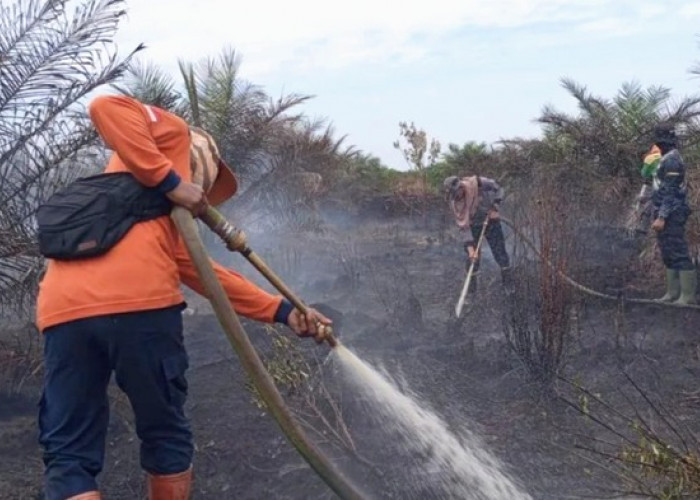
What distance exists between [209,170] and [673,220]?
6222mm

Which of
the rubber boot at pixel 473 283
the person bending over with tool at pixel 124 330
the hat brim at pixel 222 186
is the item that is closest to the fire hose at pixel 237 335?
the person bending over with tool at pixel 124 330

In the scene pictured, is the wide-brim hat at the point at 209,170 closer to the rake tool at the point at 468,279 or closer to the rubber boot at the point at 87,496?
the rubber boot at the point at 87,496

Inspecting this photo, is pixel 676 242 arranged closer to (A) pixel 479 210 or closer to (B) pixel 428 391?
(A) pixel 479 210

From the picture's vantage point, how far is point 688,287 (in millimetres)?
8742

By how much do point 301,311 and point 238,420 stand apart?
7.69 feet

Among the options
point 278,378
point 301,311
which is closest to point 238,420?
point 278,378

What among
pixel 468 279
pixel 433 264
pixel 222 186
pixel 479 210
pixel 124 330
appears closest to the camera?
pixel 124 330

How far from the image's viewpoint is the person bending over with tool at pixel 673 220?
8.75 meters

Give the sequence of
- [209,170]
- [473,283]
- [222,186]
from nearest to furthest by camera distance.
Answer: [209,170]
[222,186]
[473,283]

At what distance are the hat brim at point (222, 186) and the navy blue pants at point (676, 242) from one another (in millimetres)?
5996

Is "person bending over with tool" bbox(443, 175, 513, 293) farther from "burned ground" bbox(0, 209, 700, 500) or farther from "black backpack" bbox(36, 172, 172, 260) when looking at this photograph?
"black backpack" bbox(36, 172, 172, 260)

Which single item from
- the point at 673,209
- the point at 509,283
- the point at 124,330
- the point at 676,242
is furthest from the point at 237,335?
the point at 676,242

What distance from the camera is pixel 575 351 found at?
6.97 meters

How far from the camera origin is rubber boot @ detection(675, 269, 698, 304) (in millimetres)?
8719
